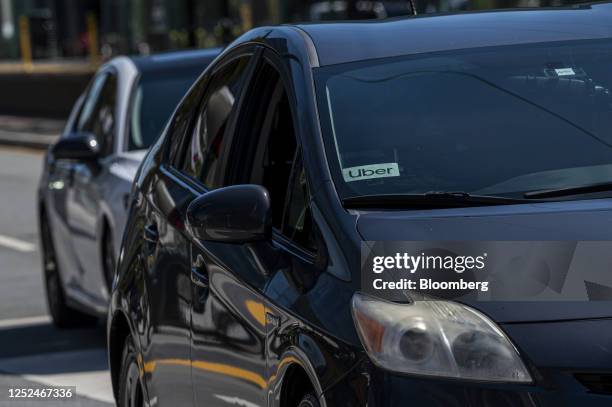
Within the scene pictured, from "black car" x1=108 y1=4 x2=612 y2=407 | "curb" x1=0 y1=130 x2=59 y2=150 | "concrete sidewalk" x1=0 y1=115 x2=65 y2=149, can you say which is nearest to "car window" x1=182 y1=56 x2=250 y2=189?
→ "black car" x1=108 y1=4 x2=612 y2=407

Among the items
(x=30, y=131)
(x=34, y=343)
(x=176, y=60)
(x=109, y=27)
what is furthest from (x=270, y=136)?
(x=109, y=27)

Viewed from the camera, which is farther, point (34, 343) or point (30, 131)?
point (30, 131)

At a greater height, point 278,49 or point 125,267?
point 278,49

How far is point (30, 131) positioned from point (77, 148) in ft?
70.9

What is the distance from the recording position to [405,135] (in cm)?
463

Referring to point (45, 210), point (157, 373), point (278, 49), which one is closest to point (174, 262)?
point (157, 373)

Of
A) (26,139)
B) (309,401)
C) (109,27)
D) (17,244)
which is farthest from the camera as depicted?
(109,27)

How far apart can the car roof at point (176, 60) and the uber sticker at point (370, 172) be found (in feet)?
19.7

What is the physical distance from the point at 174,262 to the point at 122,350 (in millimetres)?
979

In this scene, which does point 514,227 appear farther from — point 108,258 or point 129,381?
point 108,258

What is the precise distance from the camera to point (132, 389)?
5.95 m

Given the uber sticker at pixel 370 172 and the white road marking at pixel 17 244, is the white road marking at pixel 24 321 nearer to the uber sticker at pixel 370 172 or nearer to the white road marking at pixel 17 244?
the white road marking at pixel 17 244

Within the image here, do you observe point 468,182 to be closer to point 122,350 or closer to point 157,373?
point 157,373

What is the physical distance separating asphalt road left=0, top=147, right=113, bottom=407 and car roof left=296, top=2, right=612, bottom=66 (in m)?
3.19
